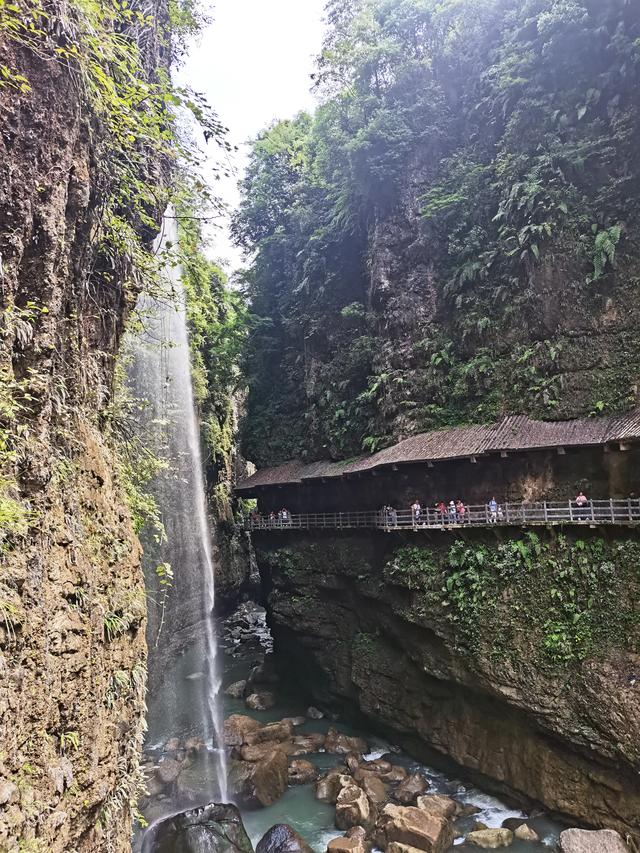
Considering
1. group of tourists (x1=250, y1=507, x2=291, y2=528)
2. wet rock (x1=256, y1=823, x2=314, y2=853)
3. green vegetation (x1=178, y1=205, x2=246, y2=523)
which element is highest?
green vegetation (x1=178, y1=205, x2=246, y2=523)

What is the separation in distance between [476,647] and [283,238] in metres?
23.1

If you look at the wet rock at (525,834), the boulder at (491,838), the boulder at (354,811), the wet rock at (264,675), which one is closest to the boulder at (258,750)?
the boulder at (354,811)

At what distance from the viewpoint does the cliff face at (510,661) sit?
512 inches

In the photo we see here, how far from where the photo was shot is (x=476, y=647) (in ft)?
50.9

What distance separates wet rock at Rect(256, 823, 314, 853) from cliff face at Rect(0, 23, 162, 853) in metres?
6.86

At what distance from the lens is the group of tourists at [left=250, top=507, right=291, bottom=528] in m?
25.4

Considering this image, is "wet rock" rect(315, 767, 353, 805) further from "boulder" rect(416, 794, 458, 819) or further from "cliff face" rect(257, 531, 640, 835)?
"cliff face" rect(257, 531, 640, 835)

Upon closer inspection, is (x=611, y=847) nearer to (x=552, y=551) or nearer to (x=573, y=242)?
(x=552, y=551)

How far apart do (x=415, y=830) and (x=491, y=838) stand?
2.00 metres

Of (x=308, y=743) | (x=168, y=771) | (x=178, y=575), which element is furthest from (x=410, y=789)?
(x=178, y=575)

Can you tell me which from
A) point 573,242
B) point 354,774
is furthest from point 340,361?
point 354,774

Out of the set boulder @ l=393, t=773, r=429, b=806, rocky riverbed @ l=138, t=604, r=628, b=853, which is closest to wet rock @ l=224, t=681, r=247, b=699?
rocky riverbed @ l=138, t=604, r=628, b=853

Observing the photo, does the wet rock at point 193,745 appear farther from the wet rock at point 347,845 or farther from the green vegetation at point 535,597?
the green vegetation at point 535,597

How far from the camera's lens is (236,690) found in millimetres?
24359
